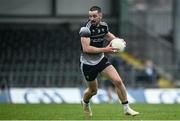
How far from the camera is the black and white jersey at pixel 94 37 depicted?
57.0 ft

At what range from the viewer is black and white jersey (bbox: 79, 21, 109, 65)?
17359 mm

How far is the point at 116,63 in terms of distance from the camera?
1221 inches

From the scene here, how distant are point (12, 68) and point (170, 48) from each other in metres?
7.63

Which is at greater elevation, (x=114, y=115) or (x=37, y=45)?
(x=114, y=115)

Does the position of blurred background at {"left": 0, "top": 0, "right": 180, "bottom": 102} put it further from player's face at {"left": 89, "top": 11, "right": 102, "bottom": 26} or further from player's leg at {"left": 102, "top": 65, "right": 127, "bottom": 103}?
player's face at {"left": 89, "top": 11, "right": 102, "bottom": 26}

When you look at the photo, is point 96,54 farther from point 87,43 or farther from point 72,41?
point 72,41

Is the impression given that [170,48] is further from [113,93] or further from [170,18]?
[113,93]

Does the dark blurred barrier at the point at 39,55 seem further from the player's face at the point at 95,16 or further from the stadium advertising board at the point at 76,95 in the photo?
the player's face at the point at 95,16

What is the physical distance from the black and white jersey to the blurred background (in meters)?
15.0

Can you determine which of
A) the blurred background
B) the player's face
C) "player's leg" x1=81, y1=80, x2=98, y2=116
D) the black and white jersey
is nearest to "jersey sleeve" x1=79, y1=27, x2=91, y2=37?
the black and white jersey

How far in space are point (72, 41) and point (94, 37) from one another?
18.8 metres

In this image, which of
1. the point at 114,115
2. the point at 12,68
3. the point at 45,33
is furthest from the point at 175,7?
the point at 114,115

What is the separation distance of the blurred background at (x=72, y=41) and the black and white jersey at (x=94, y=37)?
49.1ft

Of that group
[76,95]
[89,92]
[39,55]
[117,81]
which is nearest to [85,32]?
[117,81]
